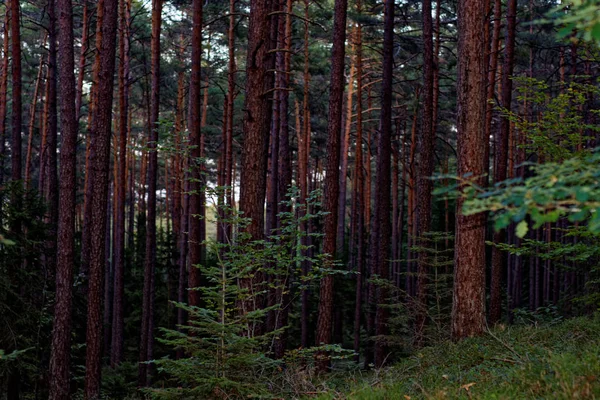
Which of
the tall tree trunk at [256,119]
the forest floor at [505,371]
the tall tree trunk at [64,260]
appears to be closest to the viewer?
the forest floor at [505,371]

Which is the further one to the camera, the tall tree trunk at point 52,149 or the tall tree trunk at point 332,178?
the tall tree trunk at point 52,149

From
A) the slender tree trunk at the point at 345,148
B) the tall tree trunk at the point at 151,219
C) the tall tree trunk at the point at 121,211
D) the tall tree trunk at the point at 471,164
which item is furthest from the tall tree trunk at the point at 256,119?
the slender tree trunk at the point at 345,148

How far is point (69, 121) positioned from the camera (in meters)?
10.9

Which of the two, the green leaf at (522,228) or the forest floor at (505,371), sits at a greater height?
the green leaf at (522,228)

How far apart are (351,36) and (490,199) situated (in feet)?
79.6

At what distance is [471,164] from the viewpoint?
29.4 ft

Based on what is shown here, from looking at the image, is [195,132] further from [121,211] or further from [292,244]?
[121,211]

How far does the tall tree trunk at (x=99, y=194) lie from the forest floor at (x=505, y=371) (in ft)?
20.4

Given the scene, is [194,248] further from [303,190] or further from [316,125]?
[316,125]

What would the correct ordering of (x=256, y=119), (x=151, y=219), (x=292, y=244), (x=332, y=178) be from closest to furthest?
1. (x=292, y=244)
2. (x=256, y=119)
3. (x=332, y=178)
4. (x=151, y=219)

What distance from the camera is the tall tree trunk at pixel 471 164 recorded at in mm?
8938

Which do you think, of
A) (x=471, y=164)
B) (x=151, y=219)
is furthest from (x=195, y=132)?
(x=471, y=164)

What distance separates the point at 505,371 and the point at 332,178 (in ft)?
23.6

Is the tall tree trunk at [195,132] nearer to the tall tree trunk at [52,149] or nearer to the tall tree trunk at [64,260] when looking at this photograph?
the tall tree trunk at [64,260]
